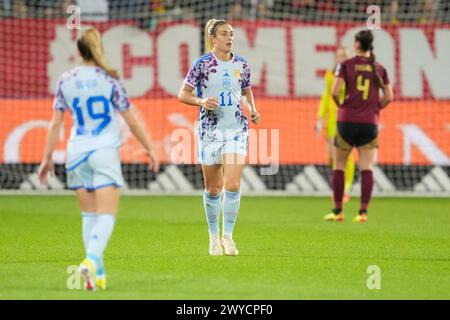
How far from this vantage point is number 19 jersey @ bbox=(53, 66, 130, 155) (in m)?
7.34

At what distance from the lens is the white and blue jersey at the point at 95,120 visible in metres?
7.34

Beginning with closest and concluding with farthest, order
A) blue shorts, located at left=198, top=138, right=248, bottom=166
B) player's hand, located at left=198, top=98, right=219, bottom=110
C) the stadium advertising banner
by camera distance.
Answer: player's hand, located at left=198, top=98, right=219, bottom=110 < blue shorts, located at left=198, top=138, right=248, bottom=166 < the stadium advertising banner

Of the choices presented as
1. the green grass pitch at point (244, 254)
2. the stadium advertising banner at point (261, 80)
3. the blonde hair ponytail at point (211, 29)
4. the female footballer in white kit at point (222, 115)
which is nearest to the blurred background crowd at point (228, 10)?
the stadium advertising banner at point (261, 80)

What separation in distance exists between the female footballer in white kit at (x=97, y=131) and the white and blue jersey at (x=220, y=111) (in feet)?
7.02

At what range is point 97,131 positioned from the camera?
738 cm

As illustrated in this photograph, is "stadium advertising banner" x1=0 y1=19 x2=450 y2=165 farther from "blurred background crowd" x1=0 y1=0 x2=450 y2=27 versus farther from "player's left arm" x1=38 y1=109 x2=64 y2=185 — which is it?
"player's left arm" x1=38 y1=109 x2=64 y2=185

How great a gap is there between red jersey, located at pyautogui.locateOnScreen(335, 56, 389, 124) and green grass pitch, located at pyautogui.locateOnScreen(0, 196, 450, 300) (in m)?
1.33

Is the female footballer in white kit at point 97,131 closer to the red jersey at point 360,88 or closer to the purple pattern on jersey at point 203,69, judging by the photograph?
the purple pattern on jersey at point 203,69

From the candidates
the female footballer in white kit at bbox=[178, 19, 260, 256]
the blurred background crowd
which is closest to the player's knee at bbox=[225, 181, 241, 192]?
the female footballer in white kit at bbox=[178, 19, 260, 256]

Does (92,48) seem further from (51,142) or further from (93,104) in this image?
(51,142)

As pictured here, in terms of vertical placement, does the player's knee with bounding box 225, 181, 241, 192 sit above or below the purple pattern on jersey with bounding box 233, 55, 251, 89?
below

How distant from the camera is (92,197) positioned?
7551mm

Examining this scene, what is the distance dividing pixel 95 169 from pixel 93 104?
1.45 feet

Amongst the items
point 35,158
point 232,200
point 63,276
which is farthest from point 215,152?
point 35,158
